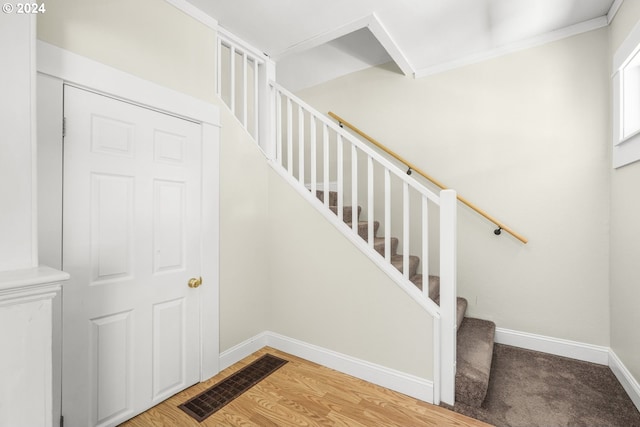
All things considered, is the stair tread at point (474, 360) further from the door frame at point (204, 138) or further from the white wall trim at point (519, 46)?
the white wall trim at point (519, 46)

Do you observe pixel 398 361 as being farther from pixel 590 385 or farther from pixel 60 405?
pixel 60 405

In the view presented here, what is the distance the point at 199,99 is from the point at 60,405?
75.6 inches

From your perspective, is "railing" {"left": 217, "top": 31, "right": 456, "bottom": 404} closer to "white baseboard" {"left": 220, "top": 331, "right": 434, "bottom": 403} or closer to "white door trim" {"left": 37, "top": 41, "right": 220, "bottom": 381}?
"white baseboard" {"left": 220, "top": 331, "right": 434, "bottom": 403}

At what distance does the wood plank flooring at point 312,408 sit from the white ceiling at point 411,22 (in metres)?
2.68

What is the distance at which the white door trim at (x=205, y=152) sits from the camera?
1662 mm

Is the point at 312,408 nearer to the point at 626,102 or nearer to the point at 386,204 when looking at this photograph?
the point at 386,204

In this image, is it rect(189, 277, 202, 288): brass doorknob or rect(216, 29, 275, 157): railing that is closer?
rect(189, 277, 202, 288): brass doorknob

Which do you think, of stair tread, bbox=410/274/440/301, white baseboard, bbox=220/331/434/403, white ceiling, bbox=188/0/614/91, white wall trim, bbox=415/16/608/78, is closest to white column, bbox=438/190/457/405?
white baseboard, bbox=220/331/434/403

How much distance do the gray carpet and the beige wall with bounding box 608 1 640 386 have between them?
0.22 metres

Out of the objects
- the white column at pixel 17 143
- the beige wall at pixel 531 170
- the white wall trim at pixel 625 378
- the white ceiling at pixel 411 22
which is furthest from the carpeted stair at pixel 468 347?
the white column at pixel 17 143

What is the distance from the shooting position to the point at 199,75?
6.84 ft

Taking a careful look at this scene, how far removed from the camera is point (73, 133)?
149 centimetres

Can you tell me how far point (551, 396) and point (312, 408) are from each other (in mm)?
1596

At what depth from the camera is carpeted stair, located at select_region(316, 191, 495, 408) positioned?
6.02 ft
